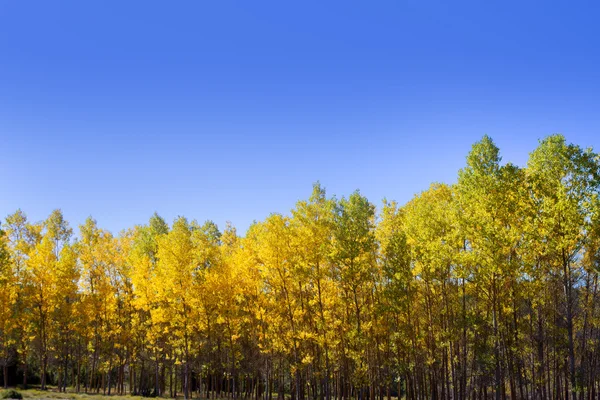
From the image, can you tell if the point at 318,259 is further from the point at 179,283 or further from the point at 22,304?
the point at 22,304

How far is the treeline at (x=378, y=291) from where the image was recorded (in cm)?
2322

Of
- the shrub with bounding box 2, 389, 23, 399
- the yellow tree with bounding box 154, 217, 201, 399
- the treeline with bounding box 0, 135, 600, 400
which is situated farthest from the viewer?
the yellow tree with bounding box 154, 217, 201, 399

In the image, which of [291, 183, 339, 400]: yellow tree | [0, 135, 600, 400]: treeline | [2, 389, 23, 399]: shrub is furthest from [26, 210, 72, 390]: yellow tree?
[291, 183, 339, 400]: yellow tree

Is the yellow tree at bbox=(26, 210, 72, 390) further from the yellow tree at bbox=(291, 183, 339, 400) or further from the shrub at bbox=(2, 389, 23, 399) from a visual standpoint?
the yellow tree at bbox=(291, 183, 339, 400)

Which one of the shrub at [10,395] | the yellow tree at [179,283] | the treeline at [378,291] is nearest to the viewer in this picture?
the treeline at [378,291]

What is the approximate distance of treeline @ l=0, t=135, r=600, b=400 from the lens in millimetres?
23219

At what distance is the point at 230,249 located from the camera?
45938mm

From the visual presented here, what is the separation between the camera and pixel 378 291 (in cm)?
3156

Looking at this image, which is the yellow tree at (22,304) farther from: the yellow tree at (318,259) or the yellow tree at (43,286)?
the yellow tree at (318,259)

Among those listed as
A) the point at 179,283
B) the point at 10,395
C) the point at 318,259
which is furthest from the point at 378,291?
the point at 10,395

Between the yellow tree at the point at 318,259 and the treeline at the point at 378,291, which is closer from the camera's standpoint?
the treeline at the point at 378,291

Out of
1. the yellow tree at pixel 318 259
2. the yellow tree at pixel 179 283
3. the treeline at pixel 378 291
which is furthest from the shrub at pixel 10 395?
the yellow tree at pixel 318 259

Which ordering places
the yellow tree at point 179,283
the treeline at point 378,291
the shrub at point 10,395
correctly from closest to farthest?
the treeline at point 378,291 → the shrub at point 10,395 → the yellow tree at point 179,283

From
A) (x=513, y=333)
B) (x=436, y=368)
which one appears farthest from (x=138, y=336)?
(x=513, y=333)
